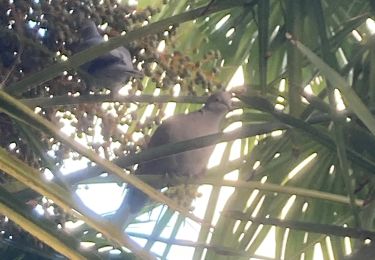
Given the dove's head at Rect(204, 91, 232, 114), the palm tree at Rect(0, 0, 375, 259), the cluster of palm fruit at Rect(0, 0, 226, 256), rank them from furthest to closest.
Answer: the dove's head at Rect(204, 91, 232, 114) < the cluster of palm fruit at Rect(0, 0, 226, 256) < the palm tree at Rect(0, 0, 375, 259)

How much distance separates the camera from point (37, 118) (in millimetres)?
445

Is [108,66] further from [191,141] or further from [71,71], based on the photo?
[191,141]

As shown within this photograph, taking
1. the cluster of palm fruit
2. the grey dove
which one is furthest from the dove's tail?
the cluster of palm fruit

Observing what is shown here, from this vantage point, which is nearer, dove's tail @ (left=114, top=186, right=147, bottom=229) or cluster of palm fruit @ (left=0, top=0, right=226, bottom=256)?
cluster of palm fruit @ (left=0, top=0, right=226, bottom=256)

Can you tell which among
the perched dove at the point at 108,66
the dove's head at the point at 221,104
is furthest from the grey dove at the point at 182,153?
the perched dove at the point at 108,66

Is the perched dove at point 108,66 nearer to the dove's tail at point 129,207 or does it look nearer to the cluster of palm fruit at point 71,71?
the cluster of palm fruit at point 71,71

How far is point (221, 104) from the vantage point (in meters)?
1.06

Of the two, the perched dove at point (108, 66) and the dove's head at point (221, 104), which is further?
the dove's head at point (221, 104)

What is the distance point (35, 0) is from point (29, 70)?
2.9 inches

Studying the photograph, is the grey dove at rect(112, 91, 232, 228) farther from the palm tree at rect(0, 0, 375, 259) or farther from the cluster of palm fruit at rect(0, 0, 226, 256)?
the cluster of palm fruit at rect(0, 0, 226, 256)

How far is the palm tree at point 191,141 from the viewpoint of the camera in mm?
624

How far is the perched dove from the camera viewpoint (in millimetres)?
856

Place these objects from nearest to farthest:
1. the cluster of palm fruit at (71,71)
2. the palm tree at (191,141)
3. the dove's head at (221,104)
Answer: the palm tree at (191,141)
the cluster of palm fruit at (71,71)
the dove's head at (221,104)

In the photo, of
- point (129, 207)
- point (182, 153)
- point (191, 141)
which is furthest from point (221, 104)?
point (191, 141)
